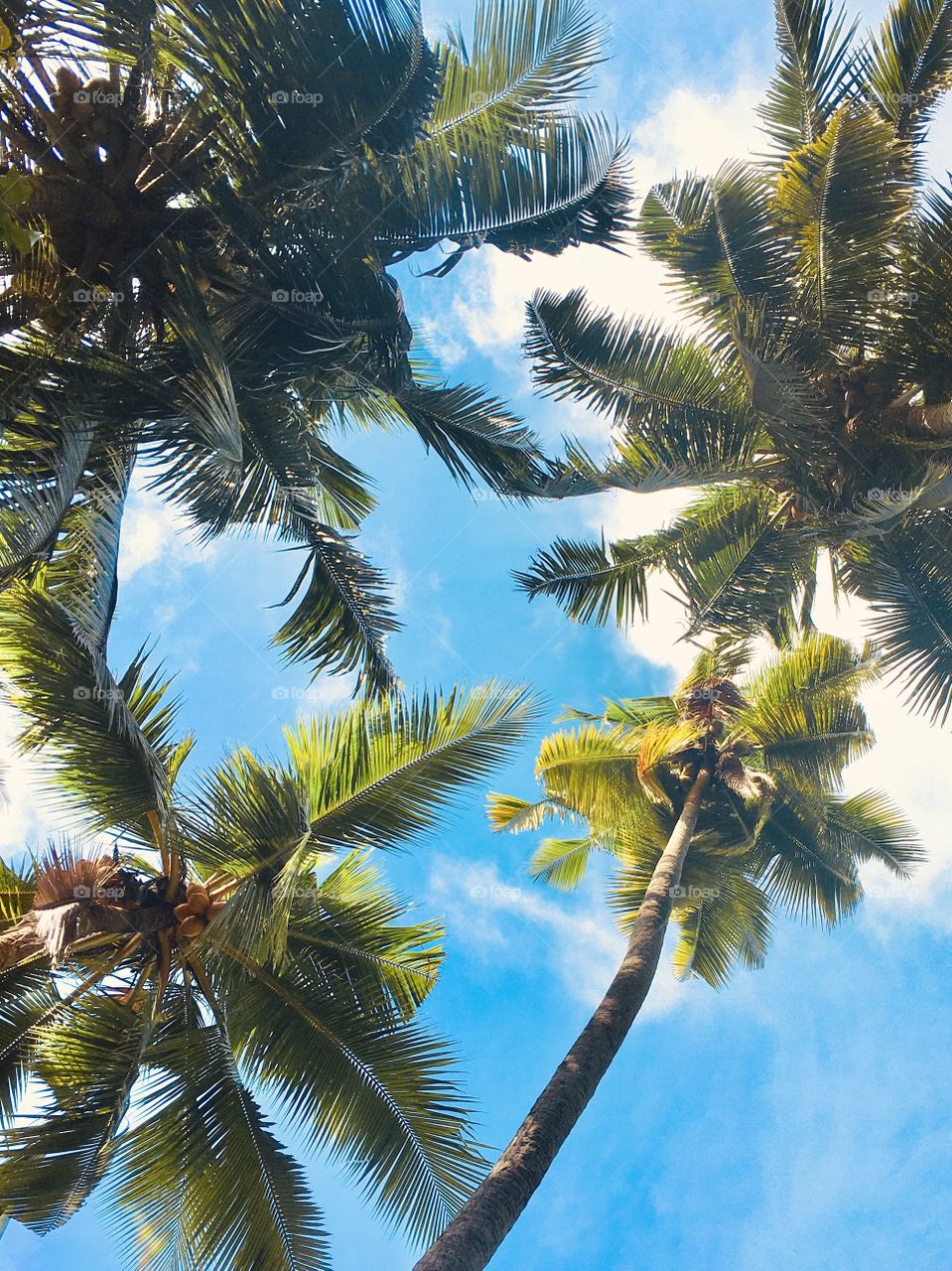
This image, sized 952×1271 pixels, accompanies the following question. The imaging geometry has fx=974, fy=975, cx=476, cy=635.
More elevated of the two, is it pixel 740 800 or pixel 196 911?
pixel 740 800

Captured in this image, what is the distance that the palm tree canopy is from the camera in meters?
13.0

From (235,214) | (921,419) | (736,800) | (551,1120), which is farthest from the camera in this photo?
(736,800)

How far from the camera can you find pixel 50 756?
23.5 ft

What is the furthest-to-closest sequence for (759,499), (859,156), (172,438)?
(759,499)
(859,156)
(172,438)

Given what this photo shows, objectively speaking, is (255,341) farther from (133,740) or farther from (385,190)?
(133,740)

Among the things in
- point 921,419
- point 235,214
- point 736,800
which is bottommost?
point 235,214

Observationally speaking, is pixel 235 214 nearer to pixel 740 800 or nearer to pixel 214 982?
pixel 214 982

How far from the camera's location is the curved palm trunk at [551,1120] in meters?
4.73

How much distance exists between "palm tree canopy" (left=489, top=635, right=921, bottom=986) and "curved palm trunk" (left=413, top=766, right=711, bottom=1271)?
398cm

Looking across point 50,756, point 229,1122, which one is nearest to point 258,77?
point 50,756

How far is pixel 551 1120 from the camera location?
579cm

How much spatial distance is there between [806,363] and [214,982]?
8167 millimetres

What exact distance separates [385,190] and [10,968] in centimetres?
628

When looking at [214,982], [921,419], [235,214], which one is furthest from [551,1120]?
[921,419]
